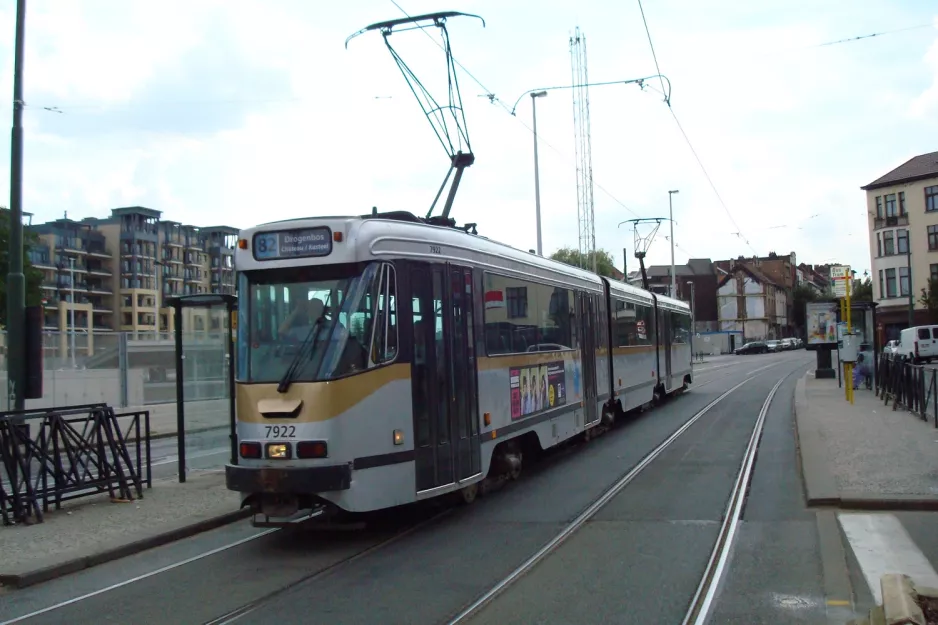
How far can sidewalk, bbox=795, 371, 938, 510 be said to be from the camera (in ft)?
31.3

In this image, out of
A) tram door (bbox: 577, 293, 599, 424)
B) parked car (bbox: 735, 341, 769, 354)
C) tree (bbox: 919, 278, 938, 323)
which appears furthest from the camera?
parked car (bbox: 735, 341, 769, 354)

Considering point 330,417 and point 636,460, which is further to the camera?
point 636,460

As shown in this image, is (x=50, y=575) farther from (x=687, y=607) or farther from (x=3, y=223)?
(x=3, y=223)

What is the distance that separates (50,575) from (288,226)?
12.8 ft

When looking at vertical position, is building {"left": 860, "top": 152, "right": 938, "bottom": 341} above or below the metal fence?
above

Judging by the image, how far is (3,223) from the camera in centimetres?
3556

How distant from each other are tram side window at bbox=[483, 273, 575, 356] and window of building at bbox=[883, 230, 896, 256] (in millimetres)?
60545

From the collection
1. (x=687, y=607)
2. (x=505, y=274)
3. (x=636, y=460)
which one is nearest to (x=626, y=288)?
(x=636, y=460)

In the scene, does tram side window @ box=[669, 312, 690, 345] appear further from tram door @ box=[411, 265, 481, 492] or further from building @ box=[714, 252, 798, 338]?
building @ box=[714, 252, 798, 338]

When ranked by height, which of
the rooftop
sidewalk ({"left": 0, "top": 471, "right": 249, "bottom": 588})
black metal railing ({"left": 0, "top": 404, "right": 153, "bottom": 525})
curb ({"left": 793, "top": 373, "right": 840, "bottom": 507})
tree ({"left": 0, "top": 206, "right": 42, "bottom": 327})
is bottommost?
sidewalk ({"left": 0, "top": 471, "right": 249, "bottom": 588})

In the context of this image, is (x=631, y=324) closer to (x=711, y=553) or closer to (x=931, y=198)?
(x=711, y=553)

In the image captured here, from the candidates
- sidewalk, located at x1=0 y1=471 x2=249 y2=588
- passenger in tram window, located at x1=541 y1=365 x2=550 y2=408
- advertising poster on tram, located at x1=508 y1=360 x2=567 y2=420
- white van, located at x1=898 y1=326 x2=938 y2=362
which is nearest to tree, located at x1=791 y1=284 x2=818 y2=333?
white van, located at x1=898 y1=326 x2=938 y2=362

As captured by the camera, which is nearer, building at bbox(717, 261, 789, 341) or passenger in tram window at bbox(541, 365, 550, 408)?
passenger in tram window at bbox(541, 365, 550, 408)

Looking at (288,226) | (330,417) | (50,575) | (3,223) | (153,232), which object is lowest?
(50,575)
